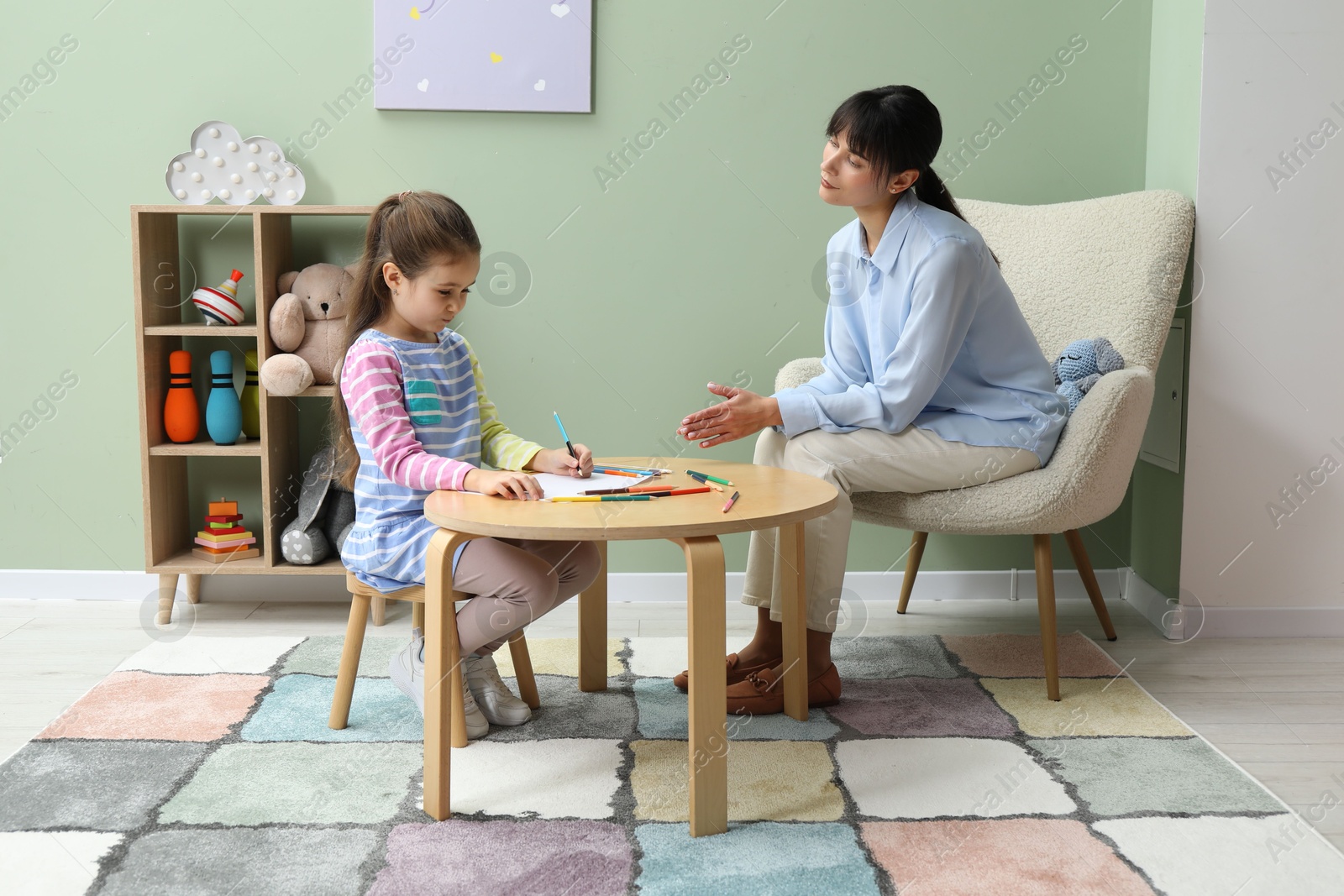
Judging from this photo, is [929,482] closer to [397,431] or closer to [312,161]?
[397,431]

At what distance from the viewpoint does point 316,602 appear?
2494 millimetres

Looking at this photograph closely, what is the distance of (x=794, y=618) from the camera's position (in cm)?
173

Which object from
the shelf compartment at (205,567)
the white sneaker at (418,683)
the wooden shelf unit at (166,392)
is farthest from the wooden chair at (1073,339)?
the shelf compartment at (205,567)

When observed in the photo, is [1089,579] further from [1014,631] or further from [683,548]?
[683,548]

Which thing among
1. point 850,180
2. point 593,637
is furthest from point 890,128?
point 593,637

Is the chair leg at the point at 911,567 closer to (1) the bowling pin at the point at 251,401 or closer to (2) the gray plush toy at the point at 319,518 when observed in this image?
(2) the gray plush toy at the point at 319,518

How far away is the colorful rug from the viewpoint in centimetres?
126

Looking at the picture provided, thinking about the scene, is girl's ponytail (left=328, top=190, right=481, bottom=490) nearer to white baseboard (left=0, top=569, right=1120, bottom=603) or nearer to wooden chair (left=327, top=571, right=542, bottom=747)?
wooden chair (left=327, top=571, right=542, bottom=747)

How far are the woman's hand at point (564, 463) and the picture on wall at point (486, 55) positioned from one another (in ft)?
3.31

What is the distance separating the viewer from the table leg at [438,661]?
1348mm

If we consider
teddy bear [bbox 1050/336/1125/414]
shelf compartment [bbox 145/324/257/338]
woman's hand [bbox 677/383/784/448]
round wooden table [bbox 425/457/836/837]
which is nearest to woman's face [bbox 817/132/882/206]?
woman's hand [bbox 677/383/784/448]

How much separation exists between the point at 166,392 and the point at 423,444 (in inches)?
41.5

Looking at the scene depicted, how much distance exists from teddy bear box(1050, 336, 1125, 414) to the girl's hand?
1.07 metres

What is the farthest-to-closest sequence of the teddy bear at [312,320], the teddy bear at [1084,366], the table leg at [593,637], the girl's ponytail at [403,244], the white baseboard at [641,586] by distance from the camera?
the white baseboard at [641,586], the teddy bear at [312,320], the teddy bear at [1084,366], the table leg at [593,637], the girl's ponytail at [403,244]
